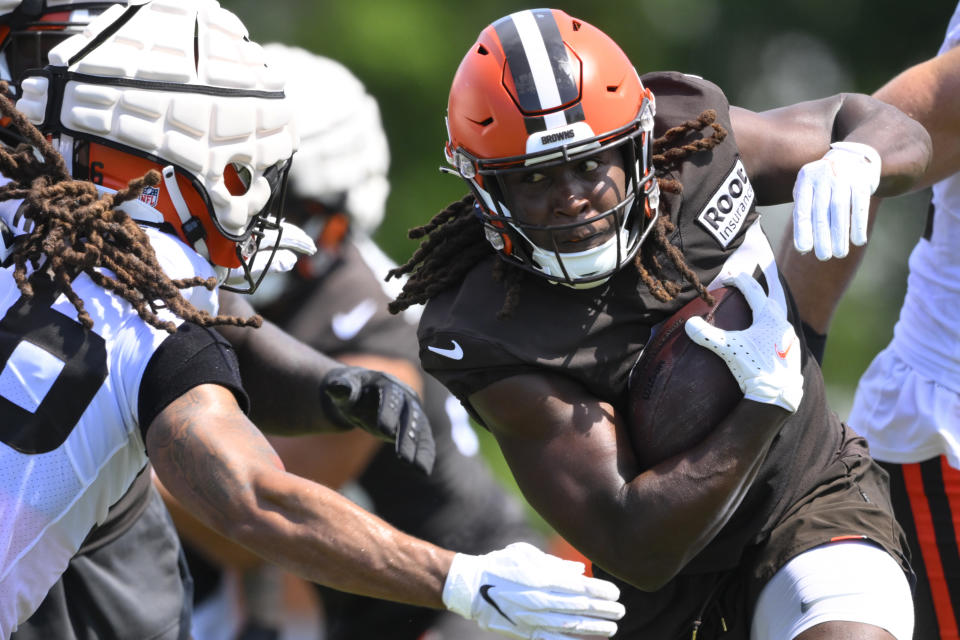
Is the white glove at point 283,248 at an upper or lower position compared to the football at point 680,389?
lower

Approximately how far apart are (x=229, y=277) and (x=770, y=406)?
1281 millimetres

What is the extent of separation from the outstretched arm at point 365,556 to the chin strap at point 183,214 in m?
0.56

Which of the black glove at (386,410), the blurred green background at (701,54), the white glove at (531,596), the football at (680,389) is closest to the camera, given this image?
the white glove at (531,596)

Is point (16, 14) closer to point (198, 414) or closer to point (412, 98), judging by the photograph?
point (198, 414)

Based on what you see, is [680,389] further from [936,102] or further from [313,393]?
[313,393]

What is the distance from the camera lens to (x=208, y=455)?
246 cm

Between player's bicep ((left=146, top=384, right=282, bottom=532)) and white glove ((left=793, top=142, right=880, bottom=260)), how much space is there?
116 cm

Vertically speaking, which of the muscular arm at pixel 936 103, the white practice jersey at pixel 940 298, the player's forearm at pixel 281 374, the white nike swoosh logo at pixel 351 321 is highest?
the muscular arm at pixel 936 103

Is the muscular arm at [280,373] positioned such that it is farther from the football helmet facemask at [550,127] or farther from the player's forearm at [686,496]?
the player's forearm at [686,496]

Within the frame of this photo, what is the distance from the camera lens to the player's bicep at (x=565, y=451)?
2.74 m

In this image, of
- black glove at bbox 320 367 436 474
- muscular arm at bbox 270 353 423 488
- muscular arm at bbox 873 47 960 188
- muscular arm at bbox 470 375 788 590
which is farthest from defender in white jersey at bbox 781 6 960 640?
muscular arm at bbox 270 353 423 488

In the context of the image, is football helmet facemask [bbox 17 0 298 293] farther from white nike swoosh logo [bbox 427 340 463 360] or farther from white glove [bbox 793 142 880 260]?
white glove [bbox 793 142 880 260]

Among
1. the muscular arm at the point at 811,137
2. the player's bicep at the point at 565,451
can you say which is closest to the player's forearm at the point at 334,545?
the player's bicep at the point at 565,451

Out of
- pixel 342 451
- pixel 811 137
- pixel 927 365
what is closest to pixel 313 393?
pixel 342 451
